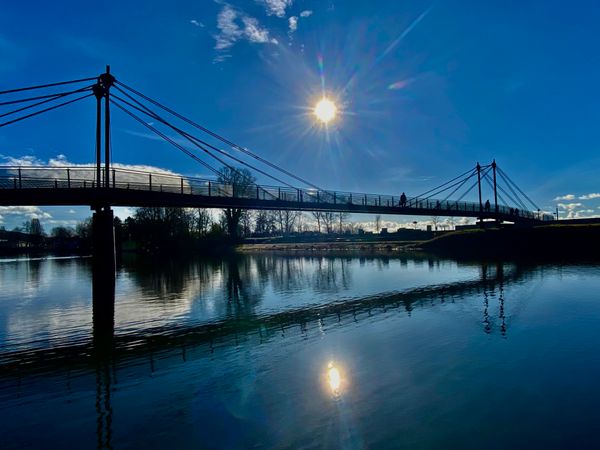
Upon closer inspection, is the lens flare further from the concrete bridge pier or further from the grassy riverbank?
the grassy riverbank

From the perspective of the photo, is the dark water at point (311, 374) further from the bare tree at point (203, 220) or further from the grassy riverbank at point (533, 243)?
the bare tree at point (203, 220)

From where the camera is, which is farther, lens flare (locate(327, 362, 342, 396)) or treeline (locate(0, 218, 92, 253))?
treeline (locate(0, 218, 92, 253))

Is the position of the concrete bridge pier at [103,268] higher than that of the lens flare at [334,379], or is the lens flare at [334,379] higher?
the concrete bridge pier at [103,268]

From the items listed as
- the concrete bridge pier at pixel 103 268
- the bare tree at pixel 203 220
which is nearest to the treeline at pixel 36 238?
the bare tree at pixel 203 220

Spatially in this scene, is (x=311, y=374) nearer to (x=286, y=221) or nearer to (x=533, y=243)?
(x=533, y=243)

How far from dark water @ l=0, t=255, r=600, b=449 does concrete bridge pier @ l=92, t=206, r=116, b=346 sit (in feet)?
3.43

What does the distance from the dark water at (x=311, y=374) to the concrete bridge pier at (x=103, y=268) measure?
3.43 feet

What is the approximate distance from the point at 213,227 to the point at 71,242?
67.1 meters

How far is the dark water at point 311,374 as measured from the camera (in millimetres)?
8375

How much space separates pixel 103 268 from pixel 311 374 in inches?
825

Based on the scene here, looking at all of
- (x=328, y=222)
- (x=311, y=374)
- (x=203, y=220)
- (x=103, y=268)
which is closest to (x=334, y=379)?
(x=311, y=374)

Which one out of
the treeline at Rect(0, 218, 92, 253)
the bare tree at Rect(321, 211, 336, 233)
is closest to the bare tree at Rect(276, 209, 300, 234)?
the bare tree at Rect(321, 211, 336, 233)

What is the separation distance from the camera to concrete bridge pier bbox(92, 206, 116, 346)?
2338 centimetres

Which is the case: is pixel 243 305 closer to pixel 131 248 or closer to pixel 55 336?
pixel 55 336
